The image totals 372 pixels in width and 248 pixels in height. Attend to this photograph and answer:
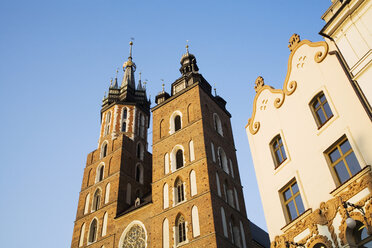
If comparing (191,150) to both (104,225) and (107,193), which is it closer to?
(107,193)

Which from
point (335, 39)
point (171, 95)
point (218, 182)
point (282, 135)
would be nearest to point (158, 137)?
point (171, 95)

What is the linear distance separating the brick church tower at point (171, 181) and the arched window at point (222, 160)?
0.26 feet

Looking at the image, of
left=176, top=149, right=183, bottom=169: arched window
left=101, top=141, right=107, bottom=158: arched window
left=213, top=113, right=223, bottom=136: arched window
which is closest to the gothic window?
left=176, top=149, right=183, bottom=169: arched window

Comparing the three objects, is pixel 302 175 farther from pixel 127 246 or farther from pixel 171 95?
pixel 171 95

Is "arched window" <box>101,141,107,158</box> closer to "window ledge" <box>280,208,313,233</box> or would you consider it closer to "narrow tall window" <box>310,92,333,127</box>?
"window ledge" <box>280,208,313,233</box>

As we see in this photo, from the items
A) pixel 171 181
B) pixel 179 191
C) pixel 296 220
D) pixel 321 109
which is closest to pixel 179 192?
pixel 179 191

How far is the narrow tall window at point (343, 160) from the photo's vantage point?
34.1ft

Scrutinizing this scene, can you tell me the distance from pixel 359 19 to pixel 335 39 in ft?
3.17

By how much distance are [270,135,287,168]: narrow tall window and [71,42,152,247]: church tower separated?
16344 mm

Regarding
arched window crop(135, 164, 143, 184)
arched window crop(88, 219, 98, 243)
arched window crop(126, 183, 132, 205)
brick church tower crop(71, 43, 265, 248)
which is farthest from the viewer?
arched window crop(135, 164, 143, 184)

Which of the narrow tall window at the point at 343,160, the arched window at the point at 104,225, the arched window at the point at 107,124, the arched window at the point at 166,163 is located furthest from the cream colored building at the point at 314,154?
the arched window at the point at 107,124

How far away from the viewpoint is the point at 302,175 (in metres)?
12.2

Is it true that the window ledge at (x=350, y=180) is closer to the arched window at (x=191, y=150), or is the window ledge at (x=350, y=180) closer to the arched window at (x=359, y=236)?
the arched window at (x=359, y=236)

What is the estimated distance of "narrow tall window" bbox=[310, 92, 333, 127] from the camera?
39.3ft
